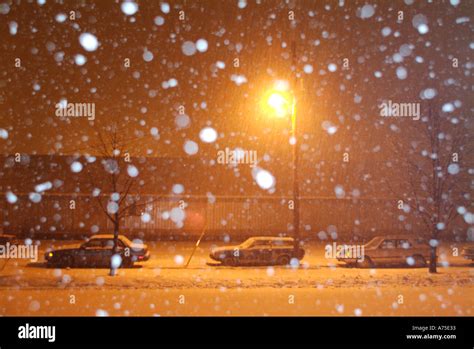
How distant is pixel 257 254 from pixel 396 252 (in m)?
5.75

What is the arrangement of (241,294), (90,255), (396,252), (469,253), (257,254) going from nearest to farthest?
(241,294) → (90,255) → (396,252) → (257,254) → (469,253)

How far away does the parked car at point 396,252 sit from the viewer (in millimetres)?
19344

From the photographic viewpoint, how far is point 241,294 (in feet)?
39.0

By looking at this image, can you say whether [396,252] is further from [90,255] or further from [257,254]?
[90,255]

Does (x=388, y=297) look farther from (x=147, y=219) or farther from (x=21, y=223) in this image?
(x=21, y=223)

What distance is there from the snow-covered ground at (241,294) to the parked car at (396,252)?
369cm

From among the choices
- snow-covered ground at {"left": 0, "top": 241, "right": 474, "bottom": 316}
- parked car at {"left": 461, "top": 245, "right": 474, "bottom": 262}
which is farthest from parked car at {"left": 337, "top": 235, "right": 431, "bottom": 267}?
snow-covered ground at {"left": 0, "top": 241, "right": 474, "bottom": 316}

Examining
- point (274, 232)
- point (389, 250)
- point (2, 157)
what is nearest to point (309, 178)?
point (274, 232)

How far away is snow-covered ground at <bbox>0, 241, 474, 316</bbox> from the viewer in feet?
33.0

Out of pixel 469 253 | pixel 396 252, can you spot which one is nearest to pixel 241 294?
pixel 396 252

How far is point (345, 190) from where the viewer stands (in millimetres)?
34188

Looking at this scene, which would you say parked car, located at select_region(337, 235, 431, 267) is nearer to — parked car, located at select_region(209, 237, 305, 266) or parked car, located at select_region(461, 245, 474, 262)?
parked car, located at select_region(461, 245, 474, 262)

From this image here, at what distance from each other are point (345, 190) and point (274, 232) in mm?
6340

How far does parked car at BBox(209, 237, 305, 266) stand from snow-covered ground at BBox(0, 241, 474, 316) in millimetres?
2704
